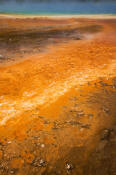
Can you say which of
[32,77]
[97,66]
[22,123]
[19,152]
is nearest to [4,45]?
[32,77]

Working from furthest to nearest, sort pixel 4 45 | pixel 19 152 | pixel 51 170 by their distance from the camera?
pixel 4 45
pixel 19 152
pixel 51 170

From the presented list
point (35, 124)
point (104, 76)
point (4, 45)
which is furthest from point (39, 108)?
point (4, 45)

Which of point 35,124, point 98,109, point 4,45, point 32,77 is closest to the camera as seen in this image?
point 35,124

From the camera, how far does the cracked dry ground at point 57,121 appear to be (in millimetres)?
2906

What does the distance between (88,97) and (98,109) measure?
0.64 meters

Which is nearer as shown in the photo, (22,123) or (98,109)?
(22,123)

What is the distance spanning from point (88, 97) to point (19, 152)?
2680 mm

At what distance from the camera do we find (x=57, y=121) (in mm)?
3895

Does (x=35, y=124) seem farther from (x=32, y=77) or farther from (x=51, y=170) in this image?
(x=32, y=77)

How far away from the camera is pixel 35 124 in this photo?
3.79 meters

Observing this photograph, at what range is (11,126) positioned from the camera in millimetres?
3717

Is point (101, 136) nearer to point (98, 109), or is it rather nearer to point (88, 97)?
point (98, 109)

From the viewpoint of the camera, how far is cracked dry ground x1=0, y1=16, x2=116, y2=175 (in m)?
2.91

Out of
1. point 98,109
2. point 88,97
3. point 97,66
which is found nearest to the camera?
point 98,109
